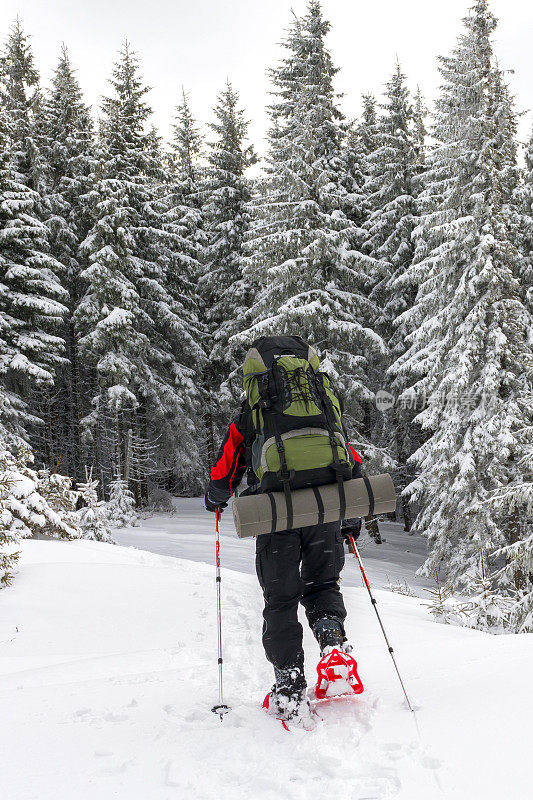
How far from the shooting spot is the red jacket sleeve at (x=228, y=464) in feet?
10.6

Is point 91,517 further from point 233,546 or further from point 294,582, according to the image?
point 294,582

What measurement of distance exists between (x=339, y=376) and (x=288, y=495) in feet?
41.3

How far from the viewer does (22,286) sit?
17.7 m

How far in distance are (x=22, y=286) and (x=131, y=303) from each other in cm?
355

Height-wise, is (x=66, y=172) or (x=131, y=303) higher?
(x=66, y=172)

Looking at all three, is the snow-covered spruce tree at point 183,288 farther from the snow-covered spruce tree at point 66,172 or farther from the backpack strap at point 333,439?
Answer: the backpack strap at point 333,439

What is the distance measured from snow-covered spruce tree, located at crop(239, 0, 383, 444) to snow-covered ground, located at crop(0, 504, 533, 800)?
1051 centimetres

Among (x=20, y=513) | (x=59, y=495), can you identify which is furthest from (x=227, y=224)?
(x=20, y=513)

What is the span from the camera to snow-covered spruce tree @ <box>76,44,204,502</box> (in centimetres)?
1842

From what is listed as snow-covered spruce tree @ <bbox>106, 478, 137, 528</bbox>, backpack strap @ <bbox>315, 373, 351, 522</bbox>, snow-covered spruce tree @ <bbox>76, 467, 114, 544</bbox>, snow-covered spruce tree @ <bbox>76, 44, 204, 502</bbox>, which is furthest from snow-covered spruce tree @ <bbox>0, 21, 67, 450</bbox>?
backpack strap @ <bbox>315, 373, 351, 522</bbox>

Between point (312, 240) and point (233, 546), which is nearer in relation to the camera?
point (233, 546)

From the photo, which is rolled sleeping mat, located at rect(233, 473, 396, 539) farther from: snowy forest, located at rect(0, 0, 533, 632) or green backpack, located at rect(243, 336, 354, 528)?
snowy forest, located at rect(0, 0, 533, 632)

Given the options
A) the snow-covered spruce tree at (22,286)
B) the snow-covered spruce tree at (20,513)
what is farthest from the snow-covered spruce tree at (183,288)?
the snow-covered spruce tree at (20,513)

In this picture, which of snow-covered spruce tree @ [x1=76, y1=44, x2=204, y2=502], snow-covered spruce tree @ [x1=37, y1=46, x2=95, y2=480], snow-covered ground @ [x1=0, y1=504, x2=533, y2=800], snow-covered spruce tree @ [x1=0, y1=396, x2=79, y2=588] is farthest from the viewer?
snow-covered spruce tree @ [x1=37, y1=46, x2=95, y2=480]
